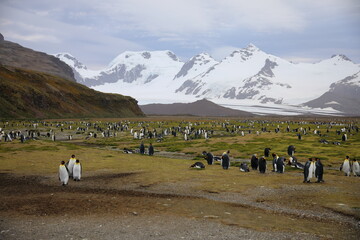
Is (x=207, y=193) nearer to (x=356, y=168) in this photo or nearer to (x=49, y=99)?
(x=356, y=168)

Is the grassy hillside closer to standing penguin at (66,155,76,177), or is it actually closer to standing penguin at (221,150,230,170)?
standing penguin at (66,155,76,177)

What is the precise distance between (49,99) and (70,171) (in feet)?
355

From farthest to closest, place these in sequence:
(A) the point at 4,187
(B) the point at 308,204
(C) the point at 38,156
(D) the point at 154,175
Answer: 1. (C) the point at 38,156
2. (D) the point at 154,175
3. (A) the point at 4,187
4. (B) the point at 308,204

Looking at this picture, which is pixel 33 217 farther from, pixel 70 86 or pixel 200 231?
pixel 70 86

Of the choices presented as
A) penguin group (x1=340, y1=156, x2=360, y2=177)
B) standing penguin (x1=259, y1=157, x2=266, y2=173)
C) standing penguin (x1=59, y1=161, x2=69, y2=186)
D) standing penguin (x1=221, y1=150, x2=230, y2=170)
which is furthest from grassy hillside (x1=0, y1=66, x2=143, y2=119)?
penguin group (x1=340, y1=156, x2=360, y2=177)

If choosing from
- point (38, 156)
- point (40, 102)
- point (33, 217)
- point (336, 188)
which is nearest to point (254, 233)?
point (33, 217)

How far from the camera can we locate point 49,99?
122438 millimetres

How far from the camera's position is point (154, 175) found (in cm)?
2198

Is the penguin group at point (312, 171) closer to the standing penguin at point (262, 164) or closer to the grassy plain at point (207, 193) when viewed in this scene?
the grassy plain at point (207, 193)

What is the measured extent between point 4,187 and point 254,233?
41.5 feet

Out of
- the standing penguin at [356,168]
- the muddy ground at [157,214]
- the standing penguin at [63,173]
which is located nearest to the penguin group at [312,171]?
the muddy ground at [157,214]

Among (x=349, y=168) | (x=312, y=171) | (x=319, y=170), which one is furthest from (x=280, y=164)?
(x=349, y=168)

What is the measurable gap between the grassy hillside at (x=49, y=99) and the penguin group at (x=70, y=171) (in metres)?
84.0

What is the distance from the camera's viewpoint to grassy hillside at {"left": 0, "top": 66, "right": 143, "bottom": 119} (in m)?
106
